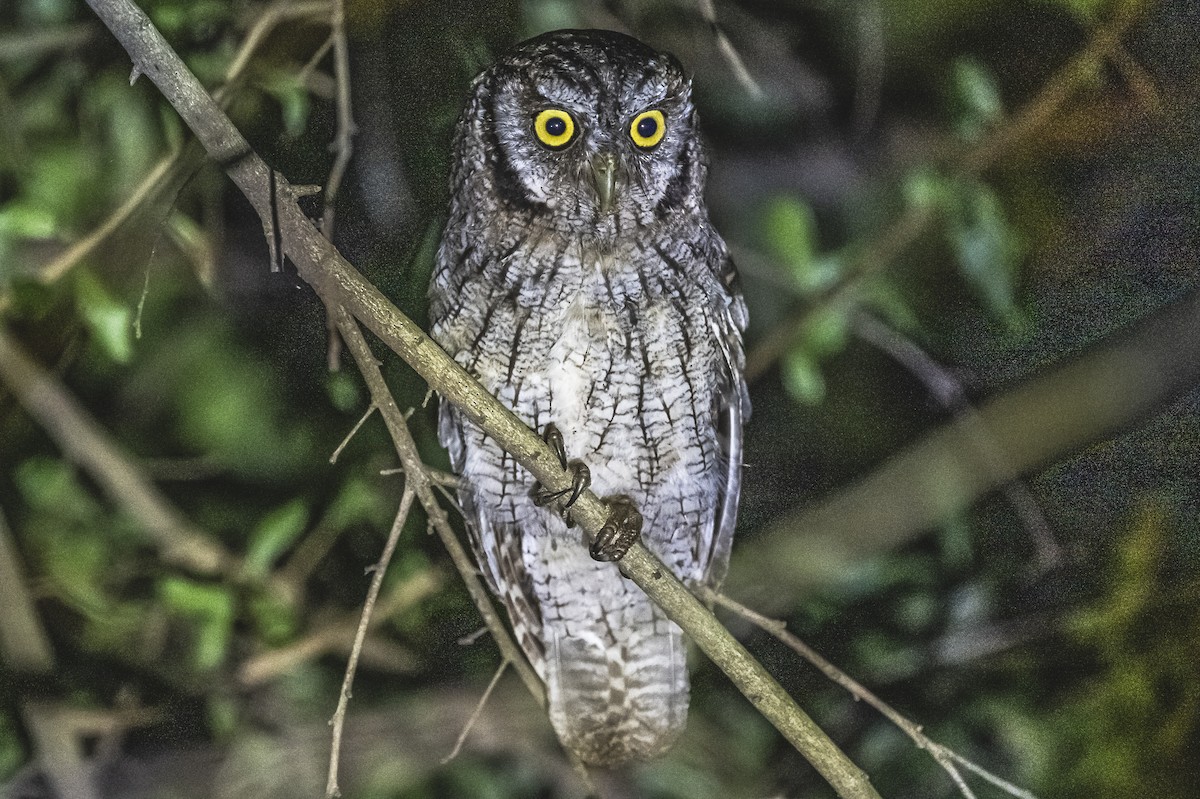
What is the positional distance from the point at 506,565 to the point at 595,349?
438 millimetres

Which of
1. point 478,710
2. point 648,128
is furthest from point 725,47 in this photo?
point 478,710

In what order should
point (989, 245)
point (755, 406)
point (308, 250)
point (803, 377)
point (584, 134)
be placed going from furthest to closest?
1. point (755, 406)
2. point (803, 377)
3. point (989, 245)
4. point (584, 134)
5. point (308, 250)

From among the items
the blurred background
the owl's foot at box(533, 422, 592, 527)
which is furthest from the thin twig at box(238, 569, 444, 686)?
the owl's foot at box(533, 422, 592, 527)

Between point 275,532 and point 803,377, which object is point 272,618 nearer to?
point 275,532

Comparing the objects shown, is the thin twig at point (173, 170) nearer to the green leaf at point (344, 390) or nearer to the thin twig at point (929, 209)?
the green leaf at point (344, 390)

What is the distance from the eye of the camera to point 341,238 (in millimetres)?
987

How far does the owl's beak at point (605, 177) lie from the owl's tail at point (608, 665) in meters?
0.58

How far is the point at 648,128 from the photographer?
3.14 feet

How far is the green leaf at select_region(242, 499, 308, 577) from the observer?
1.15 metres

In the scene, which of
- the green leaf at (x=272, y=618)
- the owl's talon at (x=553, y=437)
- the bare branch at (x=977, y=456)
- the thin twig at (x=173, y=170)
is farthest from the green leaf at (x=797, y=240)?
the green leaf at (x=272, y=618)

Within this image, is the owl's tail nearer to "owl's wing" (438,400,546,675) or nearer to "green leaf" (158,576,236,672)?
"owl's wing" (438,400,546,675)

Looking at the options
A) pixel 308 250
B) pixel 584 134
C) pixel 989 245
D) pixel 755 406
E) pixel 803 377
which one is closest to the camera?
pixel 308 250

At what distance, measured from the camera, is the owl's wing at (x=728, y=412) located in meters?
1.12

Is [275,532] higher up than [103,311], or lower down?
lower down
